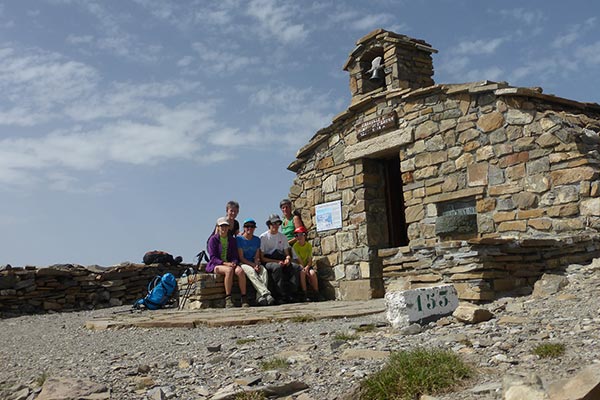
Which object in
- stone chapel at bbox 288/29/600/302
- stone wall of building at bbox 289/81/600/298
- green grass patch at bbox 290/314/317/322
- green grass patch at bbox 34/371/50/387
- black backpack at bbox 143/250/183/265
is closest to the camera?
green grass patch at bbox 34/371/50/387

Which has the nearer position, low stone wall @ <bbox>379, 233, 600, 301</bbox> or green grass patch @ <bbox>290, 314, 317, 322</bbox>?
green grass patch @ <bbox>290, 314, 317, 322</bbox>

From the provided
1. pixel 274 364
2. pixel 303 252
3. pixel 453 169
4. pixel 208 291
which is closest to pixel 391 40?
pixel 453 169

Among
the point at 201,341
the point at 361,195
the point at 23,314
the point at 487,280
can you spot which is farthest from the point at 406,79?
the point at 23,314

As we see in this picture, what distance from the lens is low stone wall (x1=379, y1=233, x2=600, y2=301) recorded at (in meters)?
6.50

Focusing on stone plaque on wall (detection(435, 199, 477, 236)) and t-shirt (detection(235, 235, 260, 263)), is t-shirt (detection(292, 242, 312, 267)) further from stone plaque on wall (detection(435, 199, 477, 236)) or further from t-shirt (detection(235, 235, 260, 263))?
stone plaque on wall (detection(435, 199, 477, 236))

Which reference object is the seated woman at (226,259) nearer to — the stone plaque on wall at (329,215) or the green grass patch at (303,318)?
the stone plaque on wall at (329,215)

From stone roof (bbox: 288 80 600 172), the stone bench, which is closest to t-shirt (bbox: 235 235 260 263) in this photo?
the stone bench

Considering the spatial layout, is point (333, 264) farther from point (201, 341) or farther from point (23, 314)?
point (23, 314)

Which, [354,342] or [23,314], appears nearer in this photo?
[354,342]

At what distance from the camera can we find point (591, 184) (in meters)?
7.24

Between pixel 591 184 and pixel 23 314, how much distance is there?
10674 mm

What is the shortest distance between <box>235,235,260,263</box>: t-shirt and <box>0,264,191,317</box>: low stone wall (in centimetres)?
495

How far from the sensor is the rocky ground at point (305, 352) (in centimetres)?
354

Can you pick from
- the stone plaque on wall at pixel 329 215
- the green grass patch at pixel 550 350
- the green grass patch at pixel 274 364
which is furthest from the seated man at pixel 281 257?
the green grass patch at pixel 550 350
